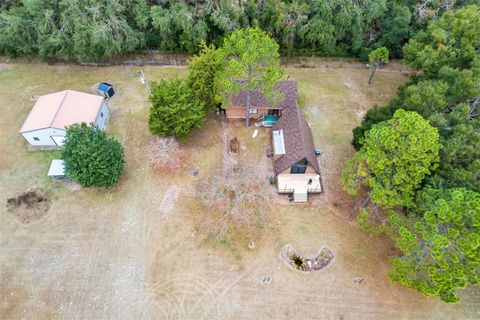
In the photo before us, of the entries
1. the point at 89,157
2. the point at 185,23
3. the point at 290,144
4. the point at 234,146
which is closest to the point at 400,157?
the point at 290,144

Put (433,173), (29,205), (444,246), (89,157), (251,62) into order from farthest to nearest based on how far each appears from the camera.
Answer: (29,205)
(251,62)
(89,157)
(433,173)
(444,246)

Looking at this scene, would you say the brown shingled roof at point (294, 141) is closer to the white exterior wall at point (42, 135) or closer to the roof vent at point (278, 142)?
the roof vent at point (278, 142)

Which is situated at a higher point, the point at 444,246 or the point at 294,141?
the point at 444,246

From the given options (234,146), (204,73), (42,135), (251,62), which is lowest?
(234,146)

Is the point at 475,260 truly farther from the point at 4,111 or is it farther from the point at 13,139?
the point at 4,111

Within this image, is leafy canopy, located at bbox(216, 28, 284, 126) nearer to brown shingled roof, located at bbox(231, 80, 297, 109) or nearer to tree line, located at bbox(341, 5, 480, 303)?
brown shingled roof, located at bbox(231, 80, 297, 109)

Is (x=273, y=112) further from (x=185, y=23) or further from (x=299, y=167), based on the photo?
(x=185, y=23)

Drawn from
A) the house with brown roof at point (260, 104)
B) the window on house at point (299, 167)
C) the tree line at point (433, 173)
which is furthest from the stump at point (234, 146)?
the tree line at point (433, 173)
